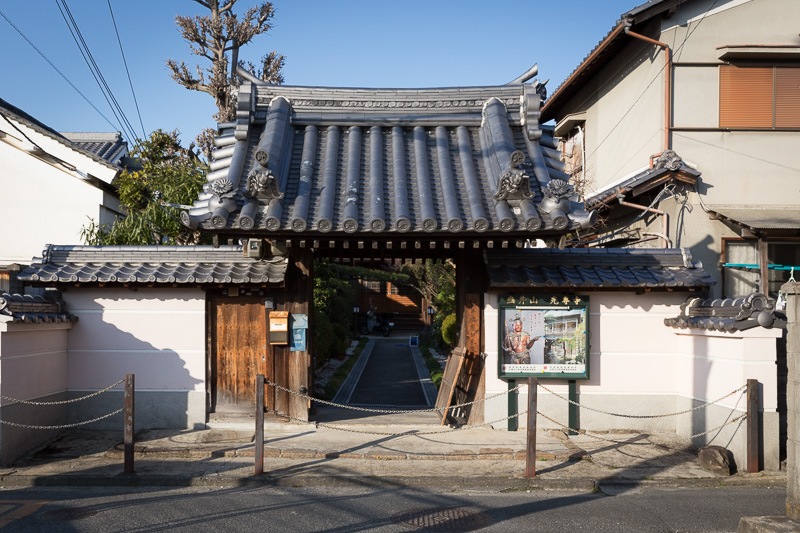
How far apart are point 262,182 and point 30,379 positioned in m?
4.70

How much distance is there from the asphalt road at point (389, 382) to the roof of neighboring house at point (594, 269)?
494 cm

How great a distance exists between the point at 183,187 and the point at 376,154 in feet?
20.1

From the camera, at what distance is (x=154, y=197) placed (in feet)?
51.9

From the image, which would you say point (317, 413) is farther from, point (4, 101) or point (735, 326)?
point (4, 101)

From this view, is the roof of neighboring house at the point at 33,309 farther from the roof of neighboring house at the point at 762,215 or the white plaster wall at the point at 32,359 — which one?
the roof of neighboring house at the point at 762,215

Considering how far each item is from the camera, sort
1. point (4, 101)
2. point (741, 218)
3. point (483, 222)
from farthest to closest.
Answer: point (4, 101) → point (741, 218) → point (483, 222)

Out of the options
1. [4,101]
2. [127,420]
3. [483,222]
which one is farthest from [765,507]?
[4,101]

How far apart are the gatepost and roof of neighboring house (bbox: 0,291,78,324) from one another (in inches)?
380

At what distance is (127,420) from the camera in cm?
897

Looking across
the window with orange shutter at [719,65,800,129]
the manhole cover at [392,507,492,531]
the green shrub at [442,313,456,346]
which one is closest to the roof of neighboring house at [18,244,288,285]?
the manhole cover at [392,507,492,531]

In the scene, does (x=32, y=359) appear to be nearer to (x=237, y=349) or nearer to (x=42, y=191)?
(x=237, y=349)

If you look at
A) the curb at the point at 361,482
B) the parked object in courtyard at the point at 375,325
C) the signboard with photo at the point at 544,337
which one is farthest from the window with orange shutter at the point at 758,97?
the parked object in courtyard at the point at 375,325

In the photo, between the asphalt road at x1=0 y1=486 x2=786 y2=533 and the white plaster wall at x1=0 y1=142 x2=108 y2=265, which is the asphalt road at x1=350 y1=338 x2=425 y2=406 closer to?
the asphalt road at x1=0 y1=486 x2=786 y2=533

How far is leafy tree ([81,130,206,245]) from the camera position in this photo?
50.4ft
